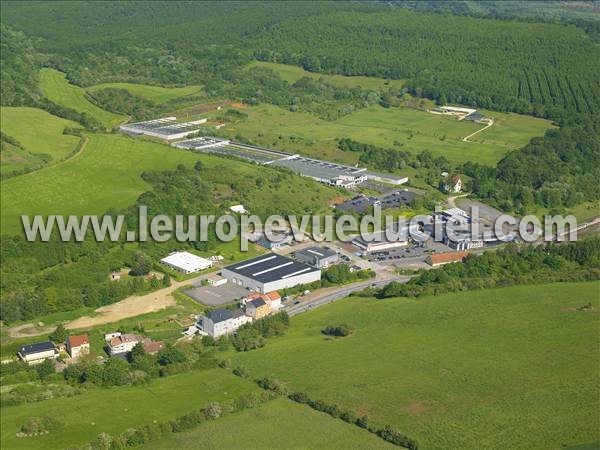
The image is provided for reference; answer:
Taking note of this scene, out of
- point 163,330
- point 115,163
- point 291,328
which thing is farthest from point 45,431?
point 115,163

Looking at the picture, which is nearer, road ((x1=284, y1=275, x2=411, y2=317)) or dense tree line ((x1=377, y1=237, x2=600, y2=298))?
road ((x1=284, y1=275, x2=411, y2=317))

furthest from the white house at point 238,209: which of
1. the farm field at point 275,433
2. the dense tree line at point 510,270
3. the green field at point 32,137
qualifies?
the farm field at point 275,433

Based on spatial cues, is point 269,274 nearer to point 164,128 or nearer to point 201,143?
point 201,143

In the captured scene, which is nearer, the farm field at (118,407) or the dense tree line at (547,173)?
the farm field at (118,407)

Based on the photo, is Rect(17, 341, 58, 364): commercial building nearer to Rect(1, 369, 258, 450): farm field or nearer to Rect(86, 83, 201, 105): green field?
Rect(1, 369, 258, 450): farm field

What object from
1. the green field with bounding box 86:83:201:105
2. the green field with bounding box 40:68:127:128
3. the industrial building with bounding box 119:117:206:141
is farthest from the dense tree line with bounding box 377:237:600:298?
the green field with bounding box 86:83:201:105

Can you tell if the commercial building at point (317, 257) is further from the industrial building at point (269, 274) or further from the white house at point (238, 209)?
the white house at point (238, 209)

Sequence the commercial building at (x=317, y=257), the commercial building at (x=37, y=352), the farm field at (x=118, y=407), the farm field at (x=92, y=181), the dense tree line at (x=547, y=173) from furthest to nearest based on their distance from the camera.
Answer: the dense tree line at (x=547, y=173)
the farm field at (x=92, y=181)
the commercial building at (x=317, y=257)
the commercial building at (x=37, y=352)
the farm field at (x=118, y=407)

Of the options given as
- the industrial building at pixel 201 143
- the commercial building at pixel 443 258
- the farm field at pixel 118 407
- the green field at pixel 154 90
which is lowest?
the commercial building at pixel 443 258
